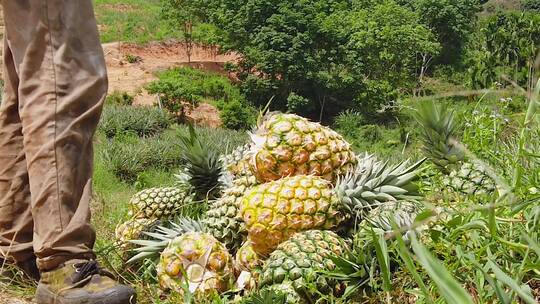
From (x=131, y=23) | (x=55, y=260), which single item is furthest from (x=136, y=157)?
(x=131, y=23)

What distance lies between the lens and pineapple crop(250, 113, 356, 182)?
239cm

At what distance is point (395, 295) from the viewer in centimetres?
179

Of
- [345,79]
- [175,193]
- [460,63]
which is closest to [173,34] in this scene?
[345,79]

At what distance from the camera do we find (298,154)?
239cm

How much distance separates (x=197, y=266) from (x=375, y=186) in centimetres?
67

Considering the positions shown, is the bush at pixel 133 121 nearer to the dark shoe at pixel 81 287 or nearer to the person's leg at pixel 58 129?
the person's leg at pixel 58 129

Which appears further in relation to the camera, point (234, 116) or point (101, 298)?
point (234, 116)

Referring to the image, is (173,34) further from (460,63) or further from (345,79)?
(460,63)

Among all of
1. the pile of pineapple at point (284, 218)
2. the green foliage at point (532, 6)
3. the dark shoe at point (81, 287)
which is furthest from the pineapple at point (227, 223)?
the green foliage at point (532, 6)

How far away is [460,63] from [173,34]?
26011 mm

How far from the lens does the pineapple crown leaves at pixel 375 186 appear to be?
2.21 meters

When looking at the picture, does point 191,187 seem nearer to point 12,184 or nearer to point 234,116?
point 12,184

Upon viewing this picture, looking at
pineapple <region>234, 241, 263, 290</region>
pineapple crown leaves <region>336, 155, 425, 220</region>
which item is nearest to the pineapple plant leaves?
pineapple <region>234, 241, 263, 290</region>

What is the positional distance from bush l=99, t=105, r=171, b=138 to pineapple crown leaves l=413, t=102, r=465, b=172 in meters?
13.5
